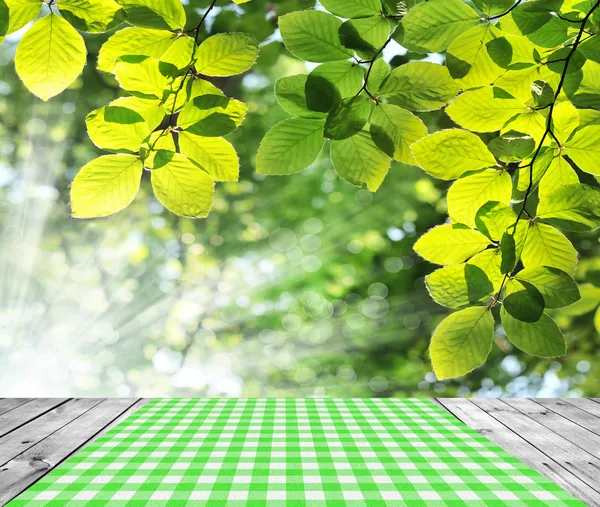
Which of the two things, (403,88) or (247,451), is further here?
(247,451)

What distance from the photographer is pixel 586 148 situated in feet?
1.23

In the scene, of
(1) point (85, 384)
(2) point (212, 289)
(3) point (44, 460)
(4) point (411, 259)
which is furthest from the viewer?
(1) point (85, 384)

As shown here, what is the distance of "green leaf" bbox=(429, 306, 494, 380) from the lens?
34 centimetres

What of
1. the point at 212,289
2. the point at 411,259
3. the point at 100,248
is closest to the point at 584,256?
the point at 411,259

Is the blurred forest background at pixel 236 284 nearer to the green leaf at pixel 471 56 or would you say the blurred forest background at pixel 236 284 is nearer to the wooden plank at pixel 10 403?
the wooden plank at pixel 10 403

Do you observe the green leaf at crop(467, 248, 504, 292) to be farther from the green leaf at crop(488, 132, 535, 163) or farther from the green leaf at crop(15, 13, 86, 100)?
the green leaf at crop(15, 13, 86, 100)

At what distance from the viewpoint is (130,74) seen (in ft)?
1.12

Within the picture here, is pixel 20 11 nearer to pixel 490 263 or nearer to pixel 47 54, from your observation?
pixel 47 54

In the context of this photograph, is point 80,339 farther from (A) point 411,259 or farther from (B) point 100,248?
(A) point 411,259

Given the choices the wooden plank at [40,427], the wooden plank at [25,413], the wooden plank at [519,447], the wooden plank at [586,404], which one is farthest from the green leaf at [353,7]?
the wooden plank at [586,404]

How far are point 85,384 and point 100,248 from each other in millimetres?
932

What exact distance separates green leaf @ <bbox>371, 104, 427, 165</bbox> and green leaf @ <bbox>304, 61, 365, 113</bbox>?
2 centimetres

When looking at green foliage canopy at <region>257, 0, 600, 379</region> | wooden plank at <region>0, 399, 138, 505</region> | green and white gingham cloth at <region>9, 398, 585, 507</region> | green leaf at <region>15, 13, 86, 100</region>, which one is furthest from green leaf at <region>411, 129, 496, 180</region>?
wooden plank at <region>0, 399, 138, 505</region>

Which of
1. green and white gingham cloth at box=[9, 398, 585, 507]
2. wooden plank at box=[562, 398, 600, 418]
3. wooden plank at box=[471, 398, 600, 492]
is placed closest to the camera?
green and white gingham cloth at box=[9, 398, 585, 507]
